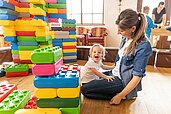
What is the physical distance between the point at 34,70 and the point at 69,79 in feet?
0.69

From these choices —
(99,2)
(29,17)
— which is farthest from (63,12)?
(99,2)

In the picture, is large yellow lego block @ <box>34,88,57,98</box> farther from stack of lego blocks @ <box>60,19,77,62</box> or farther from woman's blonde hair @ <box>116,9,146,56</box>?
stack of lego blocks @ <box>60,19,77,62</box>

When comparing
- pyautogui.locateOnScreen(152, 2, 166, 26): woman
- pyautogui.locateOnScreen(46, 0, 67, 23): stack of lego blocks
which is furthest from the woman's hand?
pyautogui.locateOnScreen(152, 2, 166, 26): woman

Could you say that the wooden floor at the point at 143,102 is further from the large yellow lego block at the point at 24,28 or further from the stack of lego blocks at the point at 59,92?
the large yellow lego block at the point at 24,28

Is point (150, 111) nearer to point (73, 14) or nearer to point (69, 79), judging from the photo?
point (69, 79)

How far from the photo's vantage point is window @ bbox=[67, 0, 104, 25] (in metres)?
5.28

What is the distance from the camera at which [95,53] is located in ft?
4.97

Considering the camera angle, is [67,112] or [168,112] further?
[168,112]

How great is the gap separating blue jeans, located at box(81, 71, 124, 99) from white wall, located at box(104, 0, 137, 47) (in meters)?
3.85

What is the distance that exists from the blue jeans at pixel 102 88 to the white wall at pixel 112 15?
3855 millimetres

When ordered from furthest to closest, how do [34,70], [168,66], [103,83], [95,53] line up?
Result: [168,66]
[95,53]
[103,83]
[34,70]

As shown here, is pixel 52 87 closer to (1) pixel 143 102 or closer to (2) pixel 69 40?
(1) pixel 143 102

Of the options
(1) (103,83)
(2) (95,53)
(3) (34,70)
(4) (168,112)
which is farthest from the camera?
(2) (95,53)

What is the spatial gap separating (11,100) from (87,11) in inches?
184
